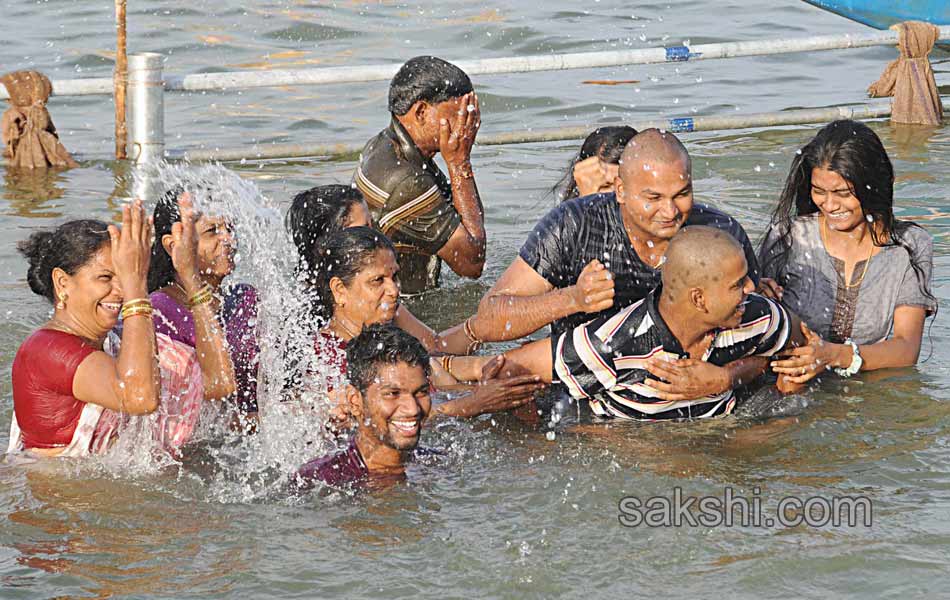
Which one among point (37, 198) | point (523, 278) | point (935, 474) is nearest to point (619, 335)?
point (523, 278)

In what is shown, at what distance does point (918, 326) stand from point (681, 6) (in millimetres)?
12893

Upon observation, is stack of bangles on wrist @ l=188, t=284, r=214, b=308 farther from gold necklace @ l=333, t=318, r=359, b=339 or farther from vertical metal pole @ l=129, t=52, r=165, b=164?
vertical metal pole @ l=129, t=52, r=165, b=164

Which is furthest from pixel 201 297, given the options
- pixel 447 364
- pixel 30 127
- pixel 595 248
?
pixel 30 127

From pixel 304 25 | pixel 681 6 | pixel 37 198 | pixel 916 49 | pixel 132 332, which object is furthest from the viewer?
pixel 681 6

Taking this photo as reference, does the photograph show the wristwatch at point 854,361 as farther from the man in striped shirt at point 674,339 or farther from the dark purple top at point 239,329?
the dark purple top at point 239,329

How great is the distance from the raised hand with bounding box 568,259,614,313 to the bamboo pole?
16.4 ft

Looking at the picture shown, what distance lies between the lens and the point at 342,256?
17.4 ft

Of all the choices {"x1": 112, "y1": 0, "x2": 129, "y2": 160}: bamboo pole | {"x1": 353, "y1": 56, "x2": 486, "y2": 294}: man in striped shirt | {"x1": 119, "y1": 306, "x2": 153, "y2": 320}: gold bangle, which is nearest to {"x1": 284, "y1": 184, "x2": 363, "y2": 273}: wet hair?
{"x1": 353, "y1": 56, "x2": 486, "y2": 294}: man in striped shirt

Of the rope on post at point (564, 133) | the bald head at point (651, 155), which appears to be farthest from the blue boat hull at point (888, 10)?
the bald head at point (651, 155)

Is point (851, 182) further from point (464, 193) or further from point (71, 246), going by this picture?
point (71, 246)

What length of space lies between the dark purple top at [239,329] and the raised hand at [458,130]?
1.49 m

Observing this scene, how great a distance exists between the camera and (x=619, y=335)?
17.3 feet

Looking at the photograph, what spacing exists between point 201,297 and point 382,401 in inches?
30.7

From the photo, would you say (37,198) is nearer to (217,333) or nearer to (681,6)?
(217,333)
